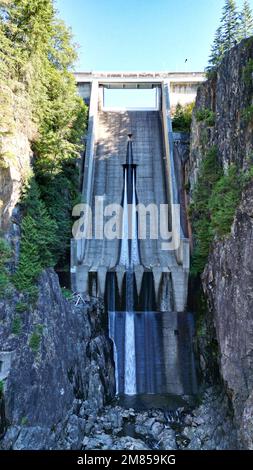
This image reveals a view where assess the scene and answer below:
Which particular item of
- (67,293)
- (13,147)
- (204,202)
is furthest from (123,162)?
(67,293)

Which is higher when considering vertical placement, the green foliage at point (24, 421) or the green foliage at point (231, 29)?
the green foliage at point (231, 29)

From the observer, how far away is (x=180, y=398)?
47.6 ft

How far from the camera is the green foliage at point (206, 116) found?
58.4 feet

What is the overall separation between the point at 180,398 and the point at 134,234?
Answer: 9261mm

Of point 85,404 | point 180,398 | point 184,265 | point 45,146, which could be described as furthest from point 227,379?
point 45,146

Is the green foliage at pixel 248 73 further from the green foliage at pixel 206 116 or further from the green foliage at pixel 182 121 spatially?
the green foliage at pixel 182 121

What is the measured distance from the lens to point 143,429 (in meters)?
12.7

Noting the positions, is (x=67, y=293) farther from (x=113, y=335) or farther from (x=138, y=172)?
(x=138, y=172)

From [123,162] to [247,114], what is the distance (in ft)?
42.7

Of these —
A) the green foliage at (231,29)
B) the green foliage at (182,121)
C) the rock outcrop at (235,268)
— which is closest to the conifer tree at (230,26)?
the green foliage at (231,29)

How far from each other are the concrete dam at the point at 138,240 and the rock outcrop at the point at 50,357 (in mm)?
1377

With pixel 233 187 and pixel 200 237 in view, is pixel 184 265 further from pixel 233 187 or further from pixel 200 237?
pixel 233 187
